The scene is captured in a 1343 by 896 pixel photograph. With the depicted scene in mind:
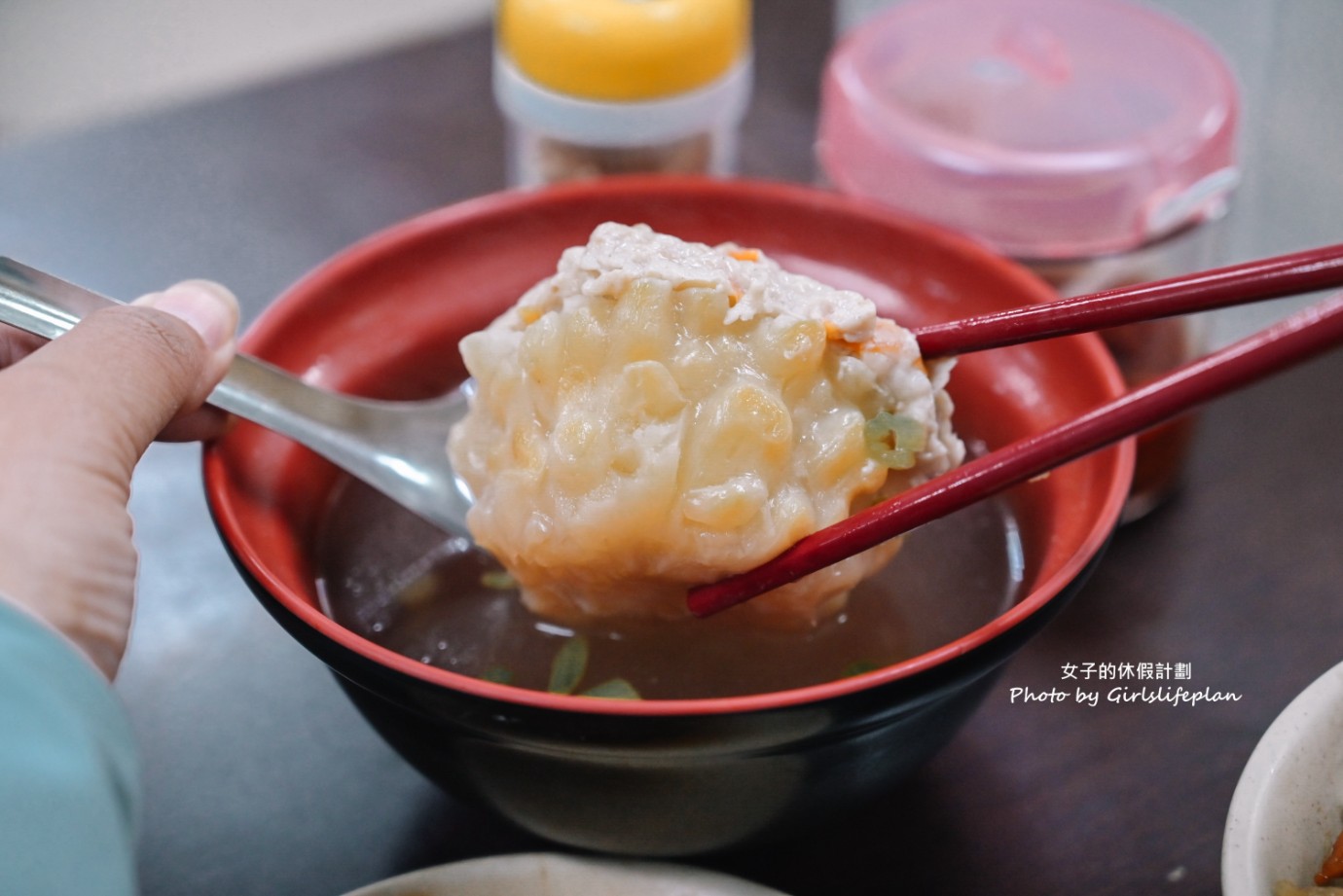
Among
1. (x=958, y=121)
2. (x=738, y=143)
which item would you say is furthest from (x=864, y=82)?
(x=738, y=143)

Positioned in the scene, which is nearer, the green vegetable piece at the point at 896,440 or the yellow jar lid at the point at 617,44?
the green vegetable piece at the point at 896,440

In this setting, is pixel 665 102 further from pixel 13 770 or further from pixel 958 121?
pixel 13 770

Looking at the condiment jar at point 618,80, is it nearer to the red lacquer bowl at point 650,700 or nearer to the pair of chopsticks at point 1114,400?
the red lacquer bowl at point 650,700

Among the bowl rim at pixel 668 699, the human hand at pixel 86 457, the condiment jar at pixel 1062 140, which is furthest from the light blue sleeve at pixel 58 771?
the condiment jar at pixel 1062 140

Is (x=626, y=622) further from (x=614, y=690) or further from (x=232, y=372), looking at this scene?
(x=232, y=372)

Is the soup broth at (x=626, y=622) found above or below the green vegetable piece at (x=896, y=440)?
below

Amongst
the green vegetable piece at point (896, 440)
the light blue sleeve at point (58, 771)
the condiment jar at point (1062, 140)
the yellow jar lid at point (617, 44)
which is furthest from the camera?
the yellow jar lid at point (617, 44)
